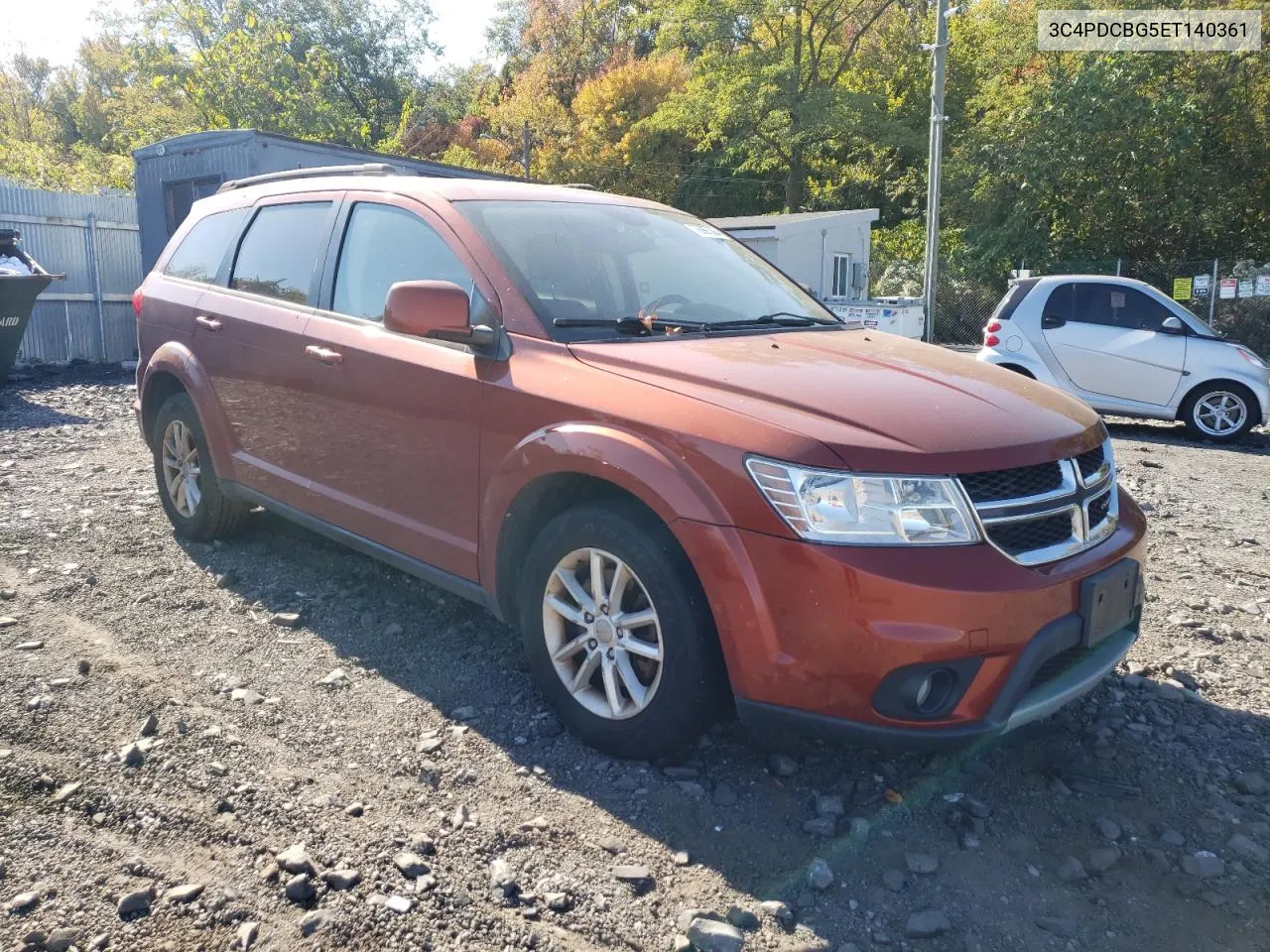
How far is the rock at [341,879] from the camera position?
8.57 ft

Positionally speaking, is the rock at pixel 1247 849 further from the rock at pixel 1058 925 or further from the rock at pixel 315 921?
the rock at pixel 315 921

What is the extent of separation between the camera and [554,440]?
3201mm

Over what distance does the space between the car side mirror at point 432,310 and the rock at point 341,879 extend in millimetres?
1687

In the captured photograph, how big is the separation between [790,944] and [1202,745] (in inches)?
72.2

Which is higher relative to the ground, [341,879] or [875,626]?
[875,626]

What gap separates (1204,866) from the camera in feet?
9.09

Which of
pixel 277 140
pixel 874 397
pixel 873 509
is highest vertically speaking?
pixel 277 140

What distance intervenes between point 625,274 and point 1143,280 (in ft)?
70.6

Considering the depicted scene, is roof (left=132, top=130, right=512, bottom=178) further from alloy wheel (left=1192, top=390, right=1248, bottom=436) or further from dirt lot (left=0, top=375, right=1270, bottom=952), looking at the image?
dirt lot (left=0, top=375, right=1270, bottom=952)

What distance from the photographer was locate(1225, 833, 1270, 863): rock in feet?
9.25

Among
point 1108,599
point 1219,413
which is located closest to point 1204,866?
point 1108,599

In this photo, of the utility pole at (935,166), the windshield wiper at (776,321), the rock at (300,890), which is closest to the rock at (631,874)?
the rock at (300,890)

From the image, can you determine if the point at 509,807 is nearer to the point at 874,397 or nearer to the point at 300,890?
the point at 300,890

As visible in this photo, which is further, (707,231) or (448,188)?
(707,231)
